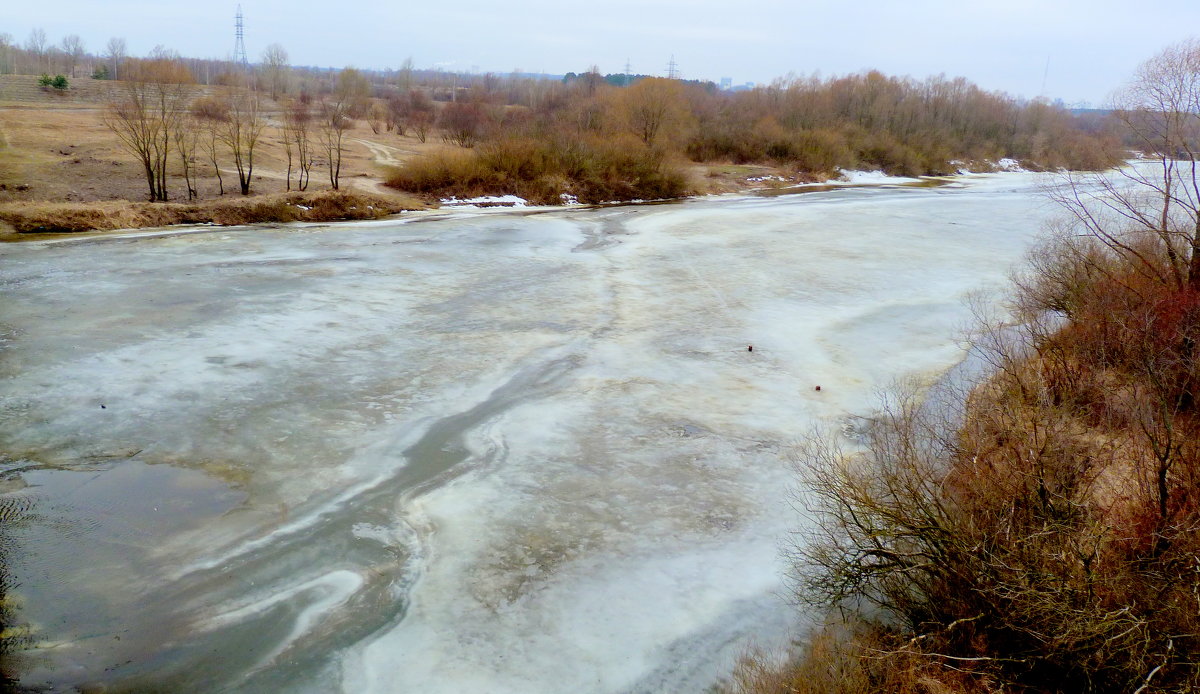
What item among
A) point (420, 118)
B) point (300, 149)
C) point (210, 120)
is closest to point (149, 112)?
point (300, 149)

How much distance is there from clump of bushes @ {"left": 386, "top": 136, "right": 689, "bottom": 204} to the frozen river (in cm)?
1360

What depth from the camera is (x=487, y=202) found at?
3014 cm

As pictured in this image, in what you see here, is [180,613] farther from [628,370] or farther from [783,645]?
[628,370]

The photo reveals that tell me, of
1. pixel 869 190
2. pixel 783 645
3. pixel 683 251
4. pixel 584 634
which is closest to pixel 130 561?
pixel 584 634

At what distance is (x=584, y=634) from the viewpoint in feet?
19.9

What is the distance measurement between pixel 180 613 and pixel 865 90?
2779 inches

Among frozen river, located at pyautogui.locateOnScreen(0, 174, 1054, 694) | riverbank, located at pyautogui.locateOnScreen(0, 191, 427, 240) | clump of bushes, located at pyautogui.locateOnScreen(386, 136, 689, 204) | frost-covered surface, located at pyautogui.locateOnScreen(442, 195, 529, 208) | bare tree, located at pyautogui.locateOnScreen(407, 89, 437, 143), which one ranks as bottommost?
frozen river, located at pyautogui.locateOnScreen(0, 174, 1054, 694)

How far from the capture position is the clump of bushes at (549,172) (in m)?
31.0

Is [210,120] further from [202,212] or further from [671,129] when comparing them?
[671,129]

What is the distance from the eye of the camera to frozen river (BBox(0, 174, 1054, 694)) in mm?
5875

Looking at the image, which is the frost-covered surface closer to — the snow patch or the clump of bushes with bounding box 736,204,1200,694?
the clump of bushes with bounding box 736,204,1200,694

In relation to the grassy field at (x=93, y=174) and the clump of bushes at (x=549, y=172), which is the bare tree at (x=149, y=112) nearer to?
the grassy field at (x=93, y=174)

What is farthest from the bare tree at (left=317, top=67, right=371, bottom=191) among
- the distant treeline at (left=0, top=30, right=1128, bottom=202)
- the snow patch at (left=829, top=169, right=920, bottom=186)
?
the snow patch at (left=829, top=169, right=920, bottom=186)

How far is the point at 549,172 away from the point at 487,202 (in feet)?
12.5
